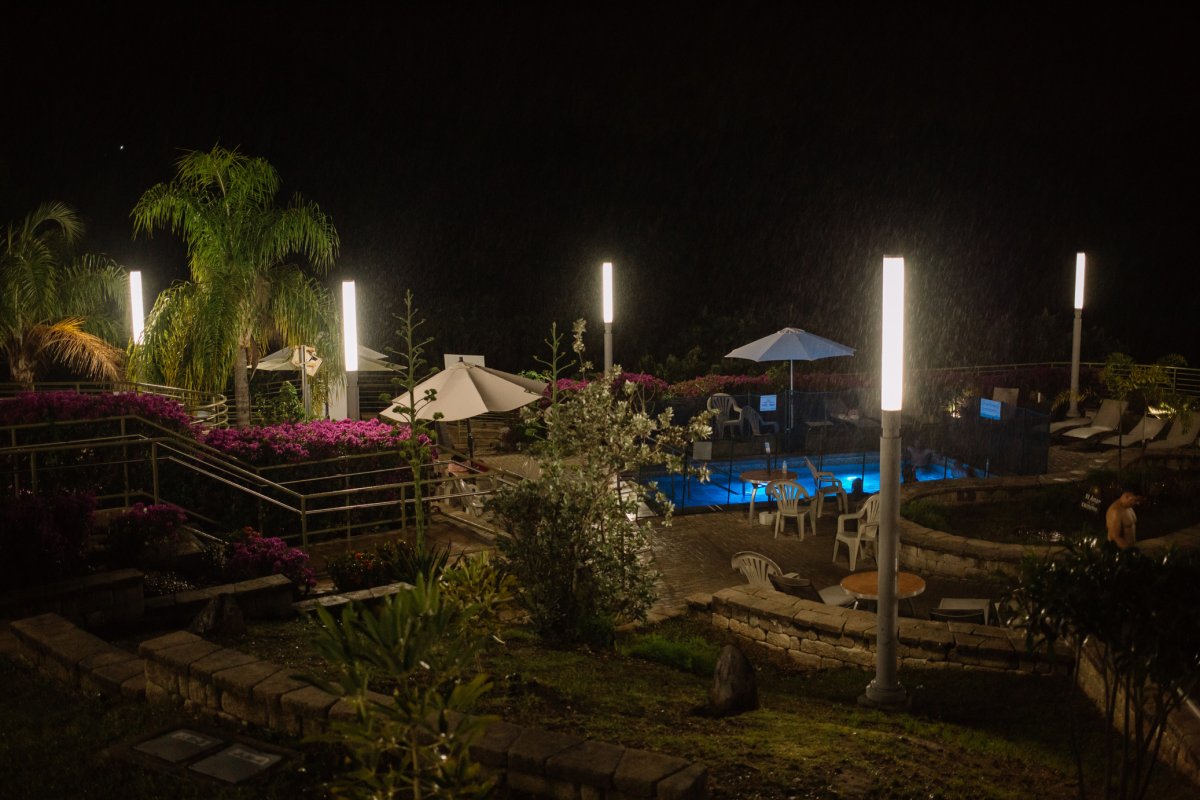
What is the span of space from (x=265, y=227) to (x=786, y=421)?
373 inches

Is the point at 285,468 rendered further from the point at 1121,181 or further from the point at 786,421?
the point at 1121,181

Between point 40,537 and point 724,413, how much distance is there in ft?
41.2

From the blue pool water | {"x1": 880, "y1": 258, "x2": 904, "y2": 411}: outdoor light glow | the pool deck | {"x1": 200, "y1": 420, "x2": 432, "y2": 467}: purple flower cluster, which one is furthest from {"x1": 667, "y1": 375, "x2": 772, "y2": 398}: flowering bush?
{"x1": 880, "y1": 258, "x2": 904, "y2": 411}: outdoor light glow

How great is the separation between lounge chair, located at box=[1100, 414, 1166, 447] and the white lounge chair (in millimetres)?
236

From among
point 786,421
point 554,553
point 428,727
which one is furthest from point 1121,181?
point 428,727

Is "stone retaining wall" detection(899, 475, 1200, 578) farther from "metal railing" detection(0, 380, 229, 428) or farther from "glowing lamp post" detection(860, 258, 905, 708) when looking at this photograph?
"metal railing" detection(0, 380, 229, 428)

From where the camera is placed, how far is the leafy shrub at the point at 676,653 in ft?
24.7

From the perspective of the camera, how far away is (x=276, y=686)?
5.20 metres

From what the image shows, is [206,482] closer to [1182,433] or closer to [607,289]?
[607,289]

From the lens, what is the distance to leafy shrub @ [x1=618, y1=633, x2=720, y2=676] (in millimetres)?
7543

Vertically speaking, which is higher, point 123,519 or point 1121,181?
point 1121,181

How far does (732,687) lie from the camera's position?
6.11m

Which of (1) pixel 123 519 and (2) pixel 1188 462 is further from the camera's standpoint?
(2) pixel 1188 462

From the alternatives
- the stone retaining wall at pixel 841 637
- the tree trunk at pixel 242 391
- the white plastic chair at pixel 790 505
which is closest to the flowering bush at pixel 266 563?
the stone retaining wall at pixel 841 637
